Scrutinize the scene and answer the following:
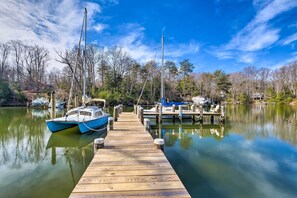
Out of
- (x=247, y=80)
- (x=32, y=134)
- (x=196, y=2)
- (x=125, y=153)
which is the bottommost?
(x=32, y=134)

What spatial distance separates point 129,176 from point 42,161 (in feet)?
18.2

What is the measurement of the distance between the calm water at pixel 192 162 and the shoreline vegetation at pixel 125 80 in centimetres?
1724

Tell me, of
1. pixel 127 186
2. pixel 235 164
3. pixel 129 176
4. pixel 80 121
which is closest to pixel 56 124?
pixel 80 121

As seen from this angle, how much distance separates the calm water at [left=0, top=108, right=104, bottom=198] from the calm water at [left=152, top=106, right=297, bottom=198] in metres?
3.72

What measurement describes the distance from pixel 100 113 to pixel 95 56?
25.9 metres

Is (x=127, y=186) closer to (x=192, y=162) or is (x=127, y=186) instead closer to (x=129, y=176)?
(x=129, y=176)

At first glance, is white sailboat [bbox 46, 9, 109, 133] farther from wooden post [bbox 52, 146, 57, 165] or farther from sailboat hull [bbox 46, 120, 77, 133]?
wooden post [bbox 52, 146, 57, 165]

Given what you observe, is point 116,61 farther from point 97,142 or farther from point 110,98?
point 97,142

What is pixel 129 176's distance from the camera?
349 cm

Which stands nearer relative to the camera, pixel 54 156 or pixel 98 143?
pixel 98 143

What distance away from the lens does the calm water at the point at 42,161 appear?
4930 mm

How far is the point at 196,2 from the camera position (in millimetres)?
15297

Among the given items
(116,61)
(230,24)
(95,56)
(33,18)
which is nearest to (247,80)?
(230,24)

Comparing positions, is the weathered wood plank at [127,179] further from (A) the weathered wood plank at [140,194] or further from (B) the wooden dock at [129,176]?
(A) the weathered wood plank at [140,194]
